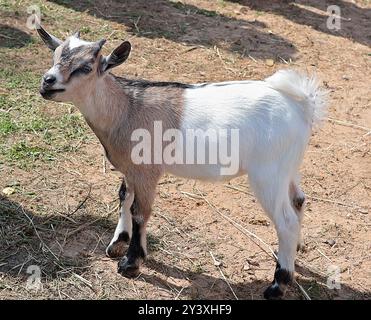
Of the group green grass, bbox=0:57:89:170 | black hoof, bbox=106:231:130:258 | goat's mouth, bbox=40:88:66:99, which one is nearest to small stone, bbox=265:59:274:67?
green grass, bbox=0:57:89:170

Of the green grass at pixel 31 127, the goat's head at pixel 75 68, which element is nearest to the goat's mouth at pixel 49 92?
the goat's head at pixel 75 68

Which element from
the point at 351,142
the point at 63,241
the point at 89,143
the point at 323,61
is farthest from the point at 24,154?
the point at 323,61

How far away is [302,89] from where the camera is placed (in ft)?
13.0

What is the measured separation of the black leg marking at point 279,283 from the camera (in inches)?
163

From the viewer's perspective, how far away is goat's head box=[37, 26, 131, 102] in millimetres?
3734

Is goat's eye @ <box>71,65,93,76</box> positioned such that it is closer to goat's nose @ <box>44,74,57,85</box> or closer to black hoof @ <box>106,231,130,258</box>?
goat's nose @ <box>44,74,57,85</box>

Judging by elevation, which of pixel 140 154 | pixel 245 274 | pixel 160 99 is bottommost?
pixel 245 274

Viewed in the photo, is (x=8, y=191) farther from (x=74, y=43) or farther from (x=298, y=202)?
(x=298, y=202)

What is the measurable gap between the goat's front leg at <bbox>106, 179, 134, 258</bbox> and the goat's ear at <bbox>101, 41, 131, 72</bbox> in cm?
89

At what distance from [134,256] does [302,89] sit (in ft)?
4.82

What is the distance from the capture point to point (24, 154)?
5.32m

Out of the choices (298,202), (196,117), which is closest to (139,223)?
(196,117)

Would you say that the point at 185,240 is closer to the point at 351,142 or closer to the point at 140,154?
the point at 140,154

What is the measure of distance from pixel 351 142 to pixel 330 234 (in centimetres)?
140
